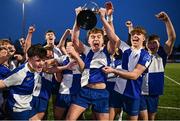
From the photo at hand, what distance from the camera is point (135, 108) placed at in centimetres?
630

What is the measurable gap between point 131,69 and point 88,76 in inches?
32.8

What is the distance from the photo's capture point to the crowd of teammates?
5.57 meters

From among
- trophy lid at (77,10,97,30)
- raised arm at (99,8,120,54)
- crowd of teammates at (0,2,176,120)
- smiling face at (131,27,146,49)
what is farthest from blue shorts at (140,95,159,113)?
trophy lid at (77,10,97,30)

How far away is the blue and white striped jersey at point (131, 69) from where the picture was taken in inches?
245

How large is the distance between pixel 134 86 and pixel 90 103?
0.89 m

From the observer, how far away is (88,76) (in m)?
5.98

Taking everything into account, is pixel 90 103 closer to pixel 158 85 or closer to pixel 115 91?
pixel 115 91

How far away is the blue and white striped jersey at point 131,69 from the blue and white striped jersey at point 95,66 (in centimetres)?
43

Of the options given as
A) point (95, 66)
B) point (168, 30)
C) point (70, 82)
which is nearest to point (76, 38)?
point (95, 66)

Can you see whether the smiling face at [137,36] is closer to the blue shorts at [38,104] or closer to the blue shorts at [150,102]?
the blue shorts at [150,102]

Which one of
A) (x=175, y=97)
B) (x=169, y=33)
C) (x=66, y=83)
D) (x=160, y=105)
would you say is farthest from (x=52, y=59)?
(x=175, y=97)

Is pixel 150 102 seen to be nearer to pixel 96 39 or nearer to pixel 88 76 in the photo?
pixel 88 76

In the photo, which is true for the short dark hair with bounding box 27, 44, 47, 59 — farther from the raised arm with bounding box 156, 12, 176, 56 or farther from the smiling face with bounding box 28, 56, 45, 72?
the raised arm with bounding box 156, 12, 176, 56

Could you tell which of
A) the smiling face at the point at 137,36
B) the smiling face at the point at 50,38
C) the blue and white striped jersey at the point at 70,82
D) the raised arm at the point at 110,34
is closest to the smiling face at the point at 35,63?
the raised arm at the point at 110,34
